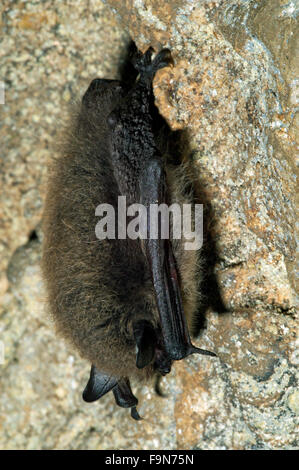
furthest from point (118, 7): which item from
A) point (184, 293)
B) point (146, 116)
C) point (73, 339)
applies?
point (73, 339)

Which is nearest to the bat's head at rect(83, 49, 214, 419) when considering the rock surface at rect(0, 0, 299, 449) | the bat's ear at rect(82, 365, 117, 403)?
the bat's ear at rect(82, 365, 117, 403)

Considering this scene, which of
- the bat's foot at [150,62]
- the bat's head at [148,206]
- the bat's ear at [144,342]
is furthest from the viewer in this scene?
the bat's foot at [150,62]

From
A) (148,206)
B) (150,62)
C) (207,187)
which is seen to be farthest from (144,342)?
(150,62)

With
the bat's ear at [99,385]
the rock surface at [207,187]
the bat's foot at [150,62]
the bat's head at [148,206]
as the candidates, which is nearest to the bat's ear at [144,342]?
the bat's head at [148,206]

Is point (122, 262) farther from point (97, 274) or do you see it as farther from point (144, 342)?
point (144, 342)

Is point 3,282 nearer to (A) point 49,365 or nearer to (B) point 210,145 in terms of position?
(A) point 49,365

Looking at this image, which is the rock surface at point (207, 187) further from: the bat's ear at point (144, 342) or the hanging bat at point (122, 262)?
the bat's ear at point (144, 342)
